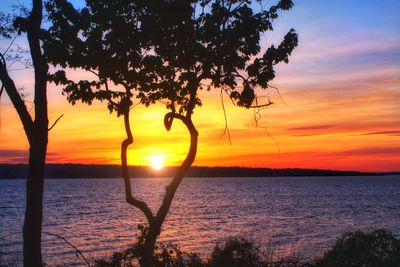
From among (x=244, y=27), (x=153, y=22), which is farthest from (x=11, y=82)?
(x=244, y=27)

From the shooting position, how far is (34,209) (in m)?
13.0

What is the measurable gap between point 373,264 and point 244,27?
275 inches

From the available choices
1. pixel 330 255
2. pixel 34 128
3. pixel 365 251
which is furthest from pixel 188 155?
pixel 365 251

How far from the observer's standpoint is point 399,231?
5034 centimetres

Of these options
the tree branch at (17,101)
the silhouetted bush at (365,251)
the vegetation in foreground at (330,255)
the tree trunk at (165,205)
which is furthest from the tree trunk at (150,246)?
the silhouetted bush at (365,251)

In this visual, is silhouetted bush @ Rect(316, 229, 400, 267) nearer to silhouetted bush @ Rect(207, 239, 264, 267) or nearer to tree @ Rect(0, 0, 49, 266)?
silhouetted bush @ Rect(207, 239, 264, 267)

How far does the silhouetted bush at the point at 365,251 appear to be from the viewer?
1449cm

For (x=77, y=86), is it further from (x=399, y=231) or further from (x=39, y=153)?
(x=399, y=231)

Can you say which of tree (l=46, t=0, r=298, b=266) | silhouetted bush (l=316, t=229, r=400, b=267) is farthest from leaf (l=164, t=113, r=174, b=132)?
silhouetted bush (l=316, t=229, r=400, b=267)

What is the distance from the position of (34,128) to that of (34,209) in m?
1.95

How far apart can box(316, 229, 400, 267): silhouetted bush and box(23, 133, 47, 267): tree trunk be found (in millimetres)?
7444

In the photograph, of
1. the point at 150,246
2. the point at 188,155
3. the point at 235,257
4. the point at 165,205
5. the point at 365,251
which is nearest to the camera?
the point at 150,246

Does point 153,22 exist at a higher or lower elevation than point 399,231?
higher

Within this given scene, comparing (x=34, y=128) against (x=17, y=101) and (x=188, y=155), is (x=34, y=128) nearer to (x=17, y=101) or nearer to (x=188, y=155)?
(x=17, y=101)
